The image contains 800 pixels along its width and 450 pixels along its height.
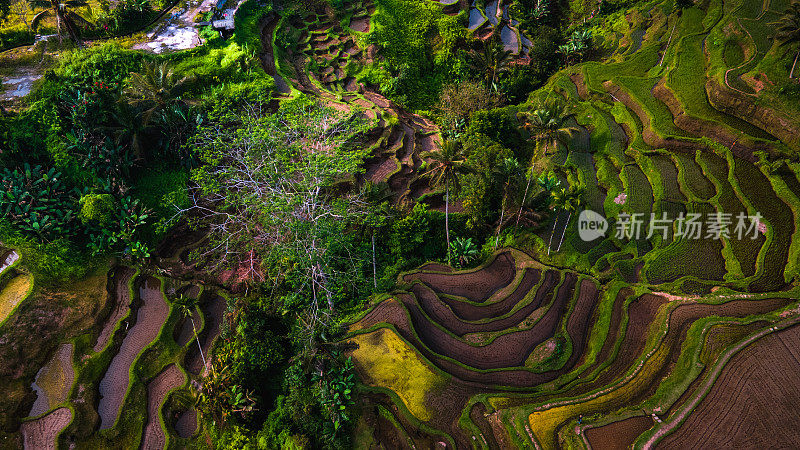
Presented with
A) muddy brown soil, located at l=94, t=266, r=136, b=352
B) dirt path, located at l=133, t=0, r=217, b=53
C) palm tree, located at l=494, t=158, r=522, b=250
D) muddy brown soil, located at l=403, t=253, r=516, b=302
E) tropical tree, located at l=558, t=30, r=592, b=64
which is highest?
tropical tree, located at l=558, t=30, r=592, b=64

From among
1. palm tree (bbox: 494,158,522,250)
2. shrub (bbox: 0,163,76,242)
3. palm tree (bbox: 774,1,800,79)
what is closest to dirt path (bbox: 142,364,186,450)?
shrub (bbox: 0,163,76,242)

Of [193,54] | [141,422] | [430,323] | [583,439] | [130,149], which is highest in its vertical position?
[193,54]

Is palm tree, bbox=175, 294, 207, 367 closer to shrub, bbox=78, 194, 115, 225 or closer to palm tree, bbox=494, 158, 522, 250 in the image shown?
shrub, bbox=78, 194, 115, 225

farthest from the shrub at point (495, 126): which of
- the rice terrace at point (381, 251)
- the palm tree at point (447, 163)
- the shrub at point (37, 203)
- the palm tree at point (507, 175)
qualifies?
the shrub at point (37, 203)

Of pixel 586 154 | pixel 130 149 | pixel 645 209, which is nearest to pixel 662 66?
pixel 586 154

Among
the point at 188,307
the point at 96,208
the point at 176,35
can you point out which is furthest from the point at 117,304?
the point at 176,35

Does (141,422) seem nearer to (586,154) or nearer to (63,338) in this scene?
(63,338)

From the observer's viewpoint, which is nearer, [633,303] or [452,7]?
[633,303]
